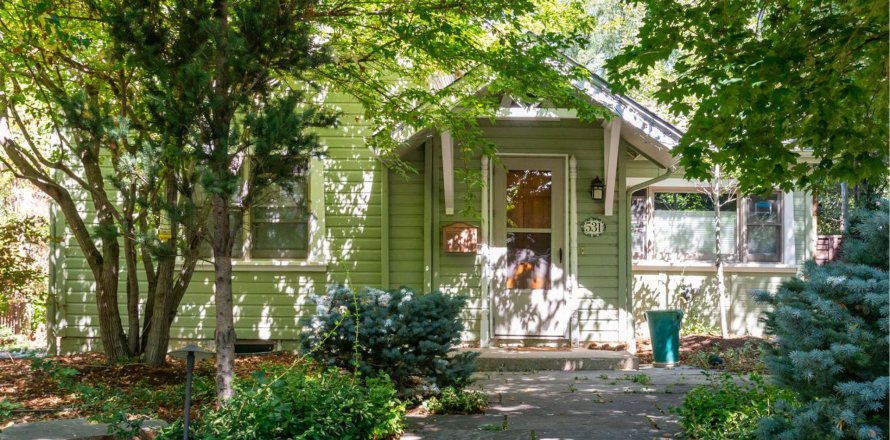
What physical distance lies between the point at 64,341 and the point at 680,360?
8.75 m

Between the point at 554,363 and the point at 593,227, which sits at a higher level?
the point at 593,227

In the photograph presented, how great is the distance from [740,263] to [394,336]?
9.92 meters

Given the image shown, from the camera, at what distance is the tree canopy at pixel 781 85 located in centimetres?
527

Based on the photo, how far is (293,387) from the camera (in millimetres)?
5418

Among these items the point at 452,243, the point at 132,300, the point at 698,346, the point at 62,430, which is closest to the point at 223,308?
the point at 62,430

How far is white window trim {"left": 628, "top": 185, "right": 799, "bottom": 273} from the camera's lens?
1433cm

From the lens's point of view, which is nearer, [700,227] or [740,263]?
[740,263]

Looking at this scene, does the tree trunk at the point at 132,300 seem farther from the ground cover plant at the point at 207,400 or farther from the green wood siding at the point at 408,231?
the green wood siding at the point at 408,231

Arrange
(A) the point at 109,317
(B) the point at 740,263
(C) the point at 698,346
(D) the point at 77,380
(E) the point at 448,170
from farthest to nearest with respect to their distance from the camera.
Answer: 1. (B) the point at 740,263
2. (C) the point at 698,346
3. (E) the point at 448,170
4. (A) the point at 109,317
5. (D) the point at 77,380

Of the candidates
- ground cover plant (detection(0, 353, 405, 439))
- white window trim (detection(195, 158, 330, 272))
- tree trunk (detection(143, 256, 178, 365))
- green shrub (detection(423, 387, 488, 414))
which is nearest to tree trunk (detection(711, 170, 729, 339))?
white window trim (detection(195, 158, 330, 272))

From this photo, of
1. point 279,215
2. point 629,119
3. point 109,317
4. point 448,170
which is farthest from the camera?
point 279,215

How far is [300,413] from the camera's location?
520 cm

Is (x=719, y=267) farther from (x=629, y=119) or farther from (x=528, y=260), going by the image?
(x=629, y=119)

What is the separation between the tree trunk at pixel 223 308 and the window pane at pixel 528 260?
591cm
